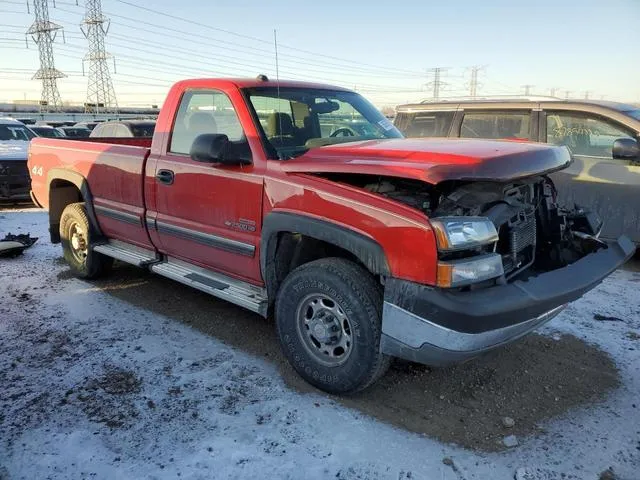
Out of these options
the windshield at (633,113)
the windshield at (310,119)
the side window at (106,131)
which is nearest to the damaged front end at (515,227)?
the windshield at (310,119)

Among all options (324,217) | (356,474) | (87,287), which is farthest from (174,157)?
(356,474)

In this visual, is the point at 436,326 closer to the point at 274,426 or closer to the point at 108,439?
the point at 274,426

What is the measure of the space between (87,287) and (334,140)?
316cm

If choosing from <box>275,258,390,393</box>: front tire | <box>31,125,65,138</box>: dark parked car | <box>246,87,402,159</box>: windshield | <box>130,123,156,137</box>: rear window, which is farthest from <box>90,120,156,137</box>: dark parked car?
<box>275,258,390,393</box>: front tire

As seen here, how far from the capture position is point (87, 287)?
210 inches

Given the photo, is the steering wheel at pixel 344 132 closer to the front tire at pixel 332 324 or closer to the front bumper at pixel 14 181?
the front tire at pixel 332 324

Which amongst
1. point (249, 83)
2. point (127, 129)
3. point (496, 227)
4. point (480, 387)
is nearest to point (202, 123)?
point (249, 83)

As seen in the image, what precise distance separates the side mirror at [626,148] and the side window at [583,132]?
1.38 feet

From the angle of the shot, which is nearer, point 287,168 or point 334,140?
point 287,168

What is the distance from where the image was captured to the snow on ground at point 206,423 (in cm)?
257

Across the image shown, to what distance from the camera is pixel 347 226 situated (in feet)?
9.63

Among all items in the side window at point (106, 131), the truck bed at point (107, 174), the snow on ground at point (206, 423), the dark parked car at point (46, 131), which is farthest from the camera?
the dark parked car at point (46, 131)

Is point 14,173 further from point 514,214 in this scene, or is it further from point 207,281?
point 514,214

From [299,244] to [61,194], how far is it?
353 cm
